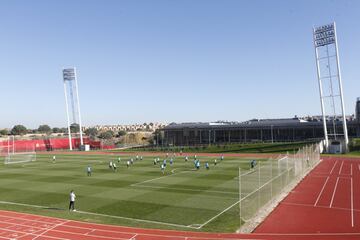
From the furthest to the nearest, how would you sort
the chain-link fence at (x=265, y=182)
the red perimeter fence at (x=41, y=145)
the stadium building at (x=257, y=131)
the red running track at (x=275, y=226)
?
the stadium building at (x=257, y=131)
the red perimeter fence at (x=41, y=145)
the chain-link fence at (x=265, y=182)
the red running track at (x=275, y=226)

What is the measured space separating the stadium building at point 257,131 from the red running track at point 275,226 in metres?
77.2

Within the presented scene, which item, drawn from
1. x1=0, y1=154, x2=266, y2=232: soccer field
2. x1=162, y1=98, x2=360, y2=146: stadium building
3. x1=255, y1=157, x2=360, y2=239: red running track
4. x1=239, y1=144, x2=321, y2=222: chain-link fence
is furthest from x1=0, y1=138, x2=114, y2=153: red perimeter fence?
x1=255, y1=157, x2=360, y2=239: red running track

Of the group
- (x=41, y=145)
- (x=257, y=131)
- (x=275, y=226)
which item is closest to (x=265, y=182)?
(x=275, y=226)

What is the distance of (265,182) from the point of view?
25922 mm

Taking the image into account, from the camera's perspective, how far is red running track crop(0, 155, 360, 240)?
18875mm

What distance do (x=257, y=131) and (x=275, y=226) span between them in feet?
324

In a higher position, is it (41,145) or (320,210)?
(41,145)

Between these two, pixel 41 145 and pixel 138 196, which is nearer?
pixel 138 196

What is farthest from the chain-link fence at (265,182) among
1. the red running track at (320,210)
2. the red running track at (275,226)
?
the red running track at (275,226)

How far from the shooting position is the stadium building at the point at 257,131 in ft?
346

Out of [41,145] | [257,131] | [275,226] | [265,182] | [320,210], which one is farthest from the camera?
[257,131]

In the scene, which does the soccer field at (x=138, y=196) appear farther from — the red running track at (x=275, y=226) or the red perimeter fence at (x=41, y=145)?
the red perimeter fence at (x=41, y=145)

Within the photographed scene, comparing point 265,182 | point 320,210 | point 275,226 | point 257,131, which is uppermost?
point 257,131

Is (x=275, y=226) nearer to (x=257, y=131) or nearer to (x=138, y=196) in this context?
(x=138, y=196)
